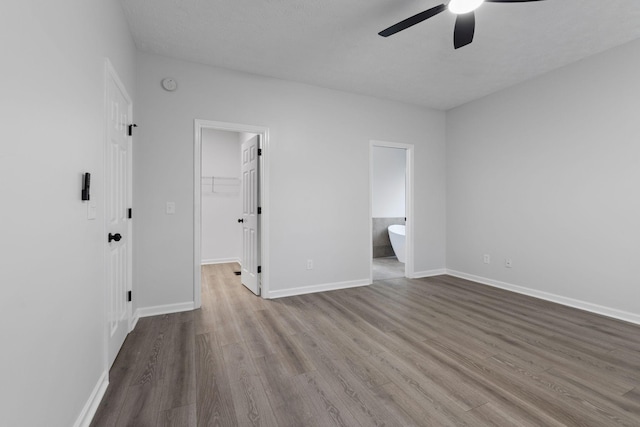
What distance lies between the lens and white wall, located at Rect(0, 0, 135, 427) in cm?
90

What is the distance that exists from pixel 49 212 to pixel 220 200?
Answer: 4807mm

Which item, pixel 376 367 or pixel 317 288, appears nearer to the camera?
pixel 376 367

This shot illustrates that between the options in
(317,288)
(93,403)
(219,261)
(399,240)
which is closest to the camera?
(93,403)

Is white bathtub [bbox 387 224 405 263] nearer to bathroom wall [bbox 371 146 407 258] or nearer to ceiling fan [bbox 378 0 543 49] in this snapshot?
bathroom wall [bbox 371 146 407 258]

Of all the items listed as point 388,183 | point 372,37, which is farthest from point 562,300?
point 388,183

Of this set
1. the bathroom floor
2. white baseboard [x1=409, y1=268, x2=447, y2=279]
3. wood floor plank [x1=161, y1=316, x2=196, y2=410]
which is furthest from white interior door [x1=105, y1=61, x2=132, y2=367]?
white baseboard [x1=409, y1=268, x2=447, y2=279]

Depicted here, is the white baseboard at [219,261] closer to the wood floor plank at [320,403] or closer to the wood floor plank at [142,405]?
the wood floor plank at [142,405]

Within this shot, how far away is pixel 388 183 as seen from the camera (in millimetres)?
6969

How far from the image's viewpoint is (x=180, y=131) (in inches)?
126

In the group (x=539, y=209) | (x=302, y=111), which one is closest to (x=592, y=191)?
(x=539, y=209)

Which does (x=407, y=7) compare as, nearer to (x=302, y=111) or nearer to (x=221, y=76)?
(x=302, y=111)

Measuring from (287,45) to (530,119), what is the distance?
3131mm

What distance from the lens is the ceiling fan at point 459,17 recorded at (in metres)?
2.01

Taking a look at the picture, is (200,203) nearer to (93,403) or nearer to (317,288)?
(317,288)
